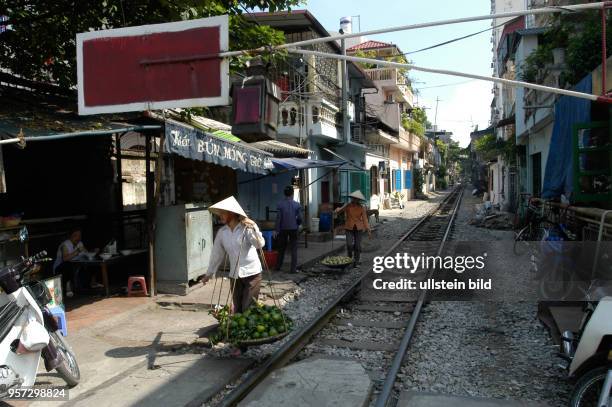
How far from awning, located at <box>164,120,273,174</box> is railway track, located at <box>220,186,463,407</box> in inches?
121

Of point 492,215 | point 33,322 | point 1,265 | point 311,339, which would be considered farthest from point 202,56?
point 492,215

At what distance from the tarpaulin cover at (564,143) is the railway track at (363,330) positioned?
2958 mm

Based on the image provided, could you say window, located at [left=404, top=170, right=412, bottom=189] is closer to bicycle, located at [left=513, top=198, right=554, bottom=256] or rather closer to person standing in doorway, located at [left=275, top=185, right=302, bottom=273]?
bicycle, located at [left=513, top=198, right=554, bottom=256]

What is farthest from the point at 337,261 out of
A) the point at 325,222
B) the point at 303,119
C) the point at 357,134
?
the point at 357,134

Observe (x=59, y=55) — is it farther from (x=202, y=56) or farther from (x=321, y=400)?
(x=321, y=400)

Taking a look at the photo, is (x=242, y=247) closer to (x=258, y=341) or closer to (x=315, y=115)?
(x=258, y=341)

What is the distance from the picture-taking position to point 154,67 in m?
5.89

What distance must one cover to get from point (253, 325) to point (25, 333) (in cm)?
208

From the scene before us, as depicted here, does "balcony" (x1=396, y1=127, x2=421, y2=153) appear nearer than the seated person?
No

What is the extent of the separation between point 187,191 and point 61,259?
4.52m

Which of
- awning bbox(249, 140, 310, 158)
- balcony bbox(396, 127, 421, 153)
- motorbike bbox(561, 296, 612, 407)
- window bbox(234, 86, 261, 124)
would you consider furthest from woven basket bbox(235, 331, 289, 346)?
balcony bbox(396, 127, 421, 153)

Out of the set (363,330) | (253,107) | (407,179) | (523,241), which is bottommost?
(363,330)

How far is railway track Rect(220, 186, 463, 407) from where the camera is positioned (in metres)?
4.81

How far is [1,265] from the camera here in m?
6.85
